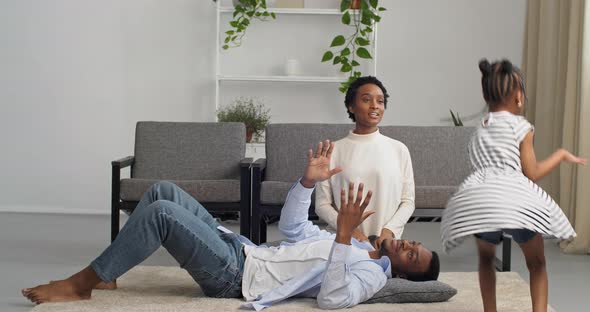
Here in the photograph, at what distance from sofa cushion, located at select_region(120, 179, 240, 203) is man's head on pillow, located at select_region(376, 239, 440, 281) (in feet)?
4.71

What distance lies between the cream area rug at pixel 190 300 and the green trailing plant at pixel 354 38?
2689mm

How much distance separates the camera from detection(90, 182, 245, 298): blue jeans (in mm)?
3010

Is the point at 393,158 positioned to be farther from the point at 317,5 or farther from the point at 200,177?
the point at 317,5

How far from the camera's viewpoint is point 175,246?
303cm

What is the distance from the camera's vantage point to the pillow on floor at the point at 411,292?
3.20 metres

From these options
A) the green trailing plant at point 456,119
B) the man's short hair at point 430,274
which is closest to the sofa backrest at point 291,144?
the man's short hair at point 430,274

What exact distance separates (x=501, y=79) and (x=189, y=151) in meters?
2.57

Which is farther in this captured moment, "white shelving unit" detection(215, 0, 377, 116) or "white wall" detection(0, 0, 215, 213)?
"white wall" detection(0, 0, 215, 213)

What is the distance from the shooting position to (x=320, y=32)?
673 centimetres

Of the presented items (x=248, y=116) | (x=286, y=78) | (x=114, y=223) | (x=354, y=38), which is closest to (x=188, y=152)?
(x=114, y=223)

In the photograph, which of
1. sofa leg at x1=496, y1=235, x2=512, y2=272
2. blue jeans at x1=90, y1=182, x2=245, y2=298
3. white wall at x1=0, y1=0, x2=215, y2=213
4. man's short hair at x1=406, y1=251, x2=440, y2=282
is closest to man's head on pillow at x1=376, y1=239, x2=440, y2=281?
man's short hair at x1=406, y1=251, x2=440, y2=282

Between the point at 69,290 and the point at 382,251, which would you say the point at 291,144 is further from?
the point at 69,290

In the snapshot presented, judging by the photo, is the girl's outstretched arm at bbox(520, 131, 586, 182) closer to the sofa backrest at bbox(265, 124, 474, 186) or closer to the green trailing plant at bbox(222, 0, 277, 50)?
the sofa backrest at bbox(265, 124, 474, 186)

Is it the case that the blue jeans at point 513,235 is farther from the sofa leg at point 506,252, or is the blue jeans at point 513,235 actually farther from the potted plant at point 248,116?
the potted plant at point 248,116
